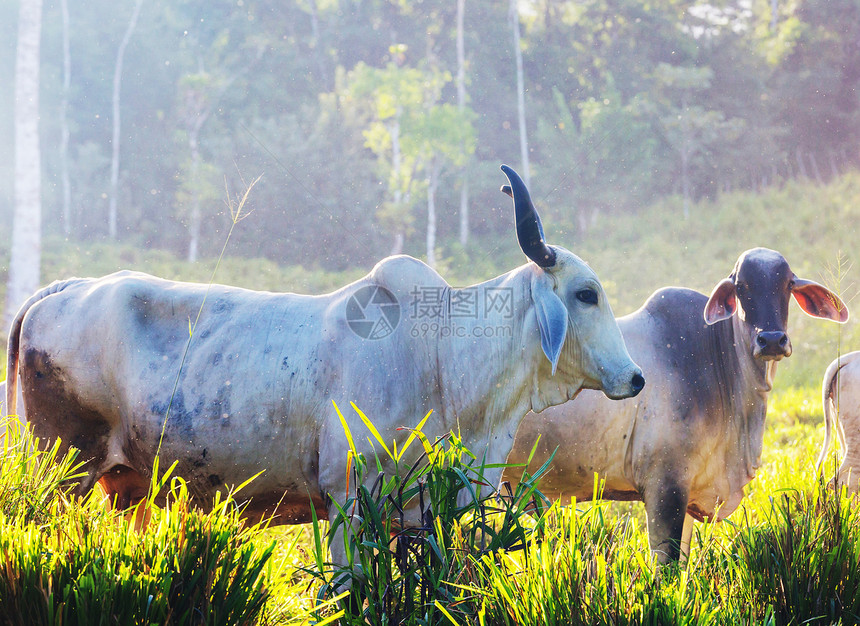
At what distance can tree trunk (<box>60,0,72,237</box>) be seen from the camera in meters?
29.3

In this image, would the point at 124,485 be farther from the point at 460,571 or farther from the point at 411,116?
the point at 411,116

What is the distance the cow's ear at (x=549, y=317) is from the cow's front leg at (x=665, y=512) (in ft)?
4.55

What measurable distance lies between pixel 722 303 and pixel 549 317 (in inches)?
64.2

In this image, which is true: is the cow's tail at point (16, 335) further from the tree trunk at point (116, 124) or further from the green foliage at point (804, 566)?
the tree trunk at point (116, 124)

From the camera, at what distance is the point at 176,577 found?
5.82 feet

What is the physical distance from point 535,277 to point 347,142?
84.1 feet

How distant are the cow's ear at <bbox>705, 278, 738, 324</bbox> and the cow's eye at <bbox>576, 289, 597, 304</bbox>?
4.40ft

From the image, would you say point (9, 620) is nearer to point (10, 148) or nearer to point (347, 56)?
point (347, 56)

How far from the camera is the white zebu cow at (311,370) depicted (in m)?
2.93

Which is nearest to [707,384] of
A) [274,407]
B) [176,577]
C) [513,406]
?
[513,406]

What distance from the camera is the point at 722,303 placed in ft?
13.4

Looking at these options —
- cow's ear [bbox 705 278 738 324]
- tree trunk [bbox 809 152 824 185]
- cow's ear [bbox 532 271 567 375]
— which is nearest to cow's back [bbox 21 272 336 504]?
cow's ear [bbox 532 271 567 375]

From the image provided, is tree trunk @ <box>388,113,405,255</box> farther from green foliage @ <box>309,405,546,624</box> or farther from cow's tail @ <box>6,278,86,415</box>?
green foliage @ <box>309,405,546,624</box>

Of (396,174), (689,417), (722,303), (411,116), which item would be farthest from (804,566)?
(411,116)
